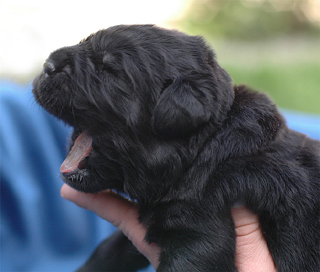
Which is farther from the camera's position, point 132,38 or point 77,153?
point 77,153

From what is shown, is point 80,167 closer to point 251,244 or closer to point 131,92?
point 131,92

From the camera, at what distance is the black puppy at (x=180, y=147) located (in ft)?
6.82

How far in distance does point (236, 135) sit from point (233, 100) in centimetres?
24

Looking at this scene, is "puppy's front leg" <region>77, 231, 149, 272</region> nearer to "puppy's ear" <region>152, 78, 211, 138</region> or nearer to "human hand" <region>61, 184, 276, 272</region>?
"human hand" <region>61, 184, 276, 272</region>

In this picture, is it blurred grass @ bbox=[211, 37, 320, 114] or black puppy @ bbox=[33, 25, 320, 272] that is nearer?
black puppy @ bbox=[33, 25, 320, 272]

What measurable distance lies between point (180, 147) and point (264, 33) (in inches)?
700

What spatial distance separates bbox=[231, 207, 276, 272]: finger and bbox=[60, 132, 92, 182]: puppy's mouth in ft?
2.91

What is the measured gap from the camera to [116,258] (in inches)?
105

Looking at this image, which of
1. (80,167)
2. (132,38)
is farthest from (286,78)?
(80,167)

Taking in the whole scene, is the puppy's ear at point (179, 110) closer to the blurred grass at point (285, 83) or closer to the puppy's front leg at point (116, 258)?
the puppy's front leg at point (116, 258)

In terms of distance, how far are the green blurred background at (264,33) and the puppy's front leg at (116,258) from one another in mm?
6784

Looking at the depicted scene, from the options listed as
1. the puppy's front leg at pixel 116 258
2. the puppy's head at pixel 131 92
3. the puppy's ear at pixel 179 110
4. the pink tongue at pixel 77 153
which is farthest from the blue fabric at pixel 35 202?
the puppy's ear at pixel 179 110

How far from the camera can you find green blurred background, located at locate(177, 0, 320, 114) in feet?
32.2

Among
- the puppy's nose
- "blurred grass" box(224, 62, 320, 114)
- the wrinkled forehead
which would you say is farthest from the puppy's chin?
"blurred grass" box(224, 62, 320, 114)
